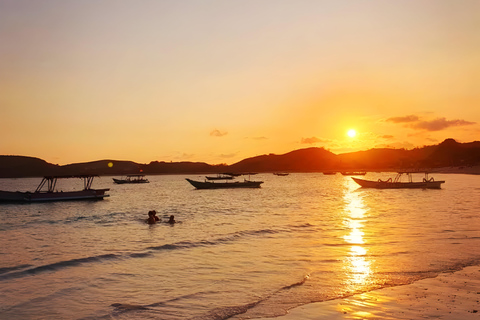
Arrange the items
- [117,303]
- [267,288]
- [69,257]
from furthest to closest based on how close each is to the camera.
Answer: [69,257] → [267,288] → [117,303]

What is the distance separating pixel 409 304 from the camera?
1030 centimetres

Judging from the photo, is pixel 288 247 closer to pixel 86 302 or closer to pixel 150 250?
pixel 150 250

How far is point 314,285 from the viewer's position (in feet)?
41.2

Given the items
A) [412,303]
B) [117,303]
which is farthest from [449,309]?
[117,303]

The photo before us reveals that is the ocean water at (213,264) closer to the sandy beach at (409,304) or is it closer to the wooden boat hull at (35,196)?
the sandy beach at (409,304)

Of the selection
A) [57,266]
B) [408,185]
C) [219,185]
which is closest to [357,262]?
[57,266]

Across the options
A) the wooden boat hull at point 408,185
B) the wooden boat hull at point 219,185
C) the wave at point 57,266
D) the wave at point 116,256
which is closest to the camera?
the wave at point 57,266

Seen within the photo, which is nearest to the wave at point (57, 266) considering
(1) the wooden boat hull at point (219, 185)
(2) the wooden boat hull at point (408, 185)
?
(2) the wooden boat hull at point (408, 185)

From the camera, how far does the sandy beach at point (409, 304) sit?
31.2 feet

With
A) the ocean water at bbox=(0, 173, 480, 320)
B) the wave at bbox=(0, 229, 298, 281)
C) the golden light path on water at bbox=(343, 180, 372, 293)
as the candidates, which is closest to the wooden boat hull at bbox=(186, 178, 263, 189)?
the ocean water at bbox=(0, 173, 480, 320)

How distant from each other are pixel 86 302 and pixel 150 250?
27.1ft

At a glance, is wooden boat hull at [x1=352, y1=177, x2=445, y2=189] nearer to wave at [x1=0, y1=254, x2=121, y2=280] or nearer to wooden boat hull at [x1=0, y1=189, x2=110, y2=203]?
wooden boat hull at [x1=0, y1=189, x2=110, y2=203]

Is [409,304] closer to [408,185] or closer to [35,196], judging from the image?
[35,196]

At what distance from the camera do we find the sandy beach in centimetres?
950
